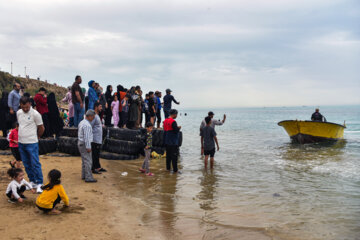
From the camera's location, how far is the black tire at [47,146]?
9.89m

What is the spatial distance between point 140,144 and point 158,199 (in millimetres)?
4982

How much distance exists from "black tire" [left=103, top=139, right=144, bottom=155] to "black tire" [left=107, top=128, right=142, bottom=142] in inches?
9.3

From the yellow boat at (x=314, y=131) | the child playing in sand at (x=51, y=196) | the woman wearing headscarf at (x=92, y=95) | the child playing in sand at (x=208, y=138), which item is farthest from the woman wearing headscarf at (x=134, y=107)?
the yellow boat at (x=314, y=131)

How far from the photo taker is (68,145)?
10.2 metres

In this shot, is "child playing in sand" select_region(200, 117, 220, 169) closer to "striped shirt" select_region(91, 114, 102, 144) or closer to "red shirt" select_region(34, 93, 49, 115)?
"striped shirt" select_region(91, 114, 102, 144)

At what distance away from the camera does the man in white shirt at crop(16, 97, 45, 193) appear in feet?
18.4

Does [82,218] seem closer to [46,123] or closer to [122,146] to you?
[122,146]

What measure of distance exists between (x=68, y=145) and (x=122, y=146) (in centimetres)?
194

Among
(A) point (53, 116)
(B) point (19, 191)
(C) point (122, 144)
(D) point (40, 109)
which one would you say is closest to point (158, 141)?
(C) point (122, 144)

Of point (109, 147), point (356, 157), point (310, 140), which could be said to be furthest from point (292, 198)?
point (310, 140)

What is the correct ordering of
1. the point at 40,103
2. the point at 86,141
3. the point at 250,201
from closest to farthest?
1. the point at 250,201
2. the point at 86,141
3. the point at 40,103

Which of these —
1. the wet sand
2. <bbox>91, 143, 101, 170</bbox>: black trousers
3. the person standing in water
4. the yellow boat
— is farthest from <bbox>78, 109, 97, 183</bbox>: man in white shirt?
the yellow boat

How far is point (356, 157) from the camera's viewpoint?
14.6 meters

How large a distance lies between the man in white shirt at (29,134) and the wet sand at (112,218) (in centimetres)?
50
